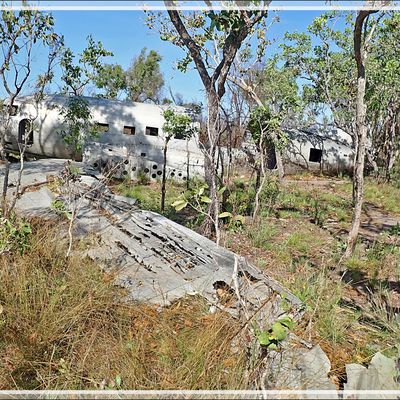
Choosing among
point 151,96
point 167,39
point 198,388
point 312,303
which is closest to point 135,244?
point 312,303

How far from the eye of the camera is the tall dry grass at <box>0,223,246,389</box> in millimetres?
2699

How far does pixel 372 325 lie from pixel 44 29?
5.66 metres

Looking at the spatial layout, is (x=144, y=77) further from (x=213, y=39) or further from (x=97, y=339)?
(x=97, y=339)

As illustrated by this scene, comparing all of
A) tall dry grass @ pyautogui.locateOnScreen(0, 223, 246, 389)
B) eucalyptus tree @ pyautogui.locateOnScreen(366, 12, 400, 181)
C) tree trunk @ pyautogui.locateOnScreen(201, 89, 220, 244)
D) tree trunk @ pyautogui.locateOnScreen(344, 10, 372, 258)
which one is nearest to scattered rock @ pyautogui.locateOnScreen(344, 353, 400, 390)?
tall dry grass @ pyautogui.locateOnScreen(0, 223, 246, 389)

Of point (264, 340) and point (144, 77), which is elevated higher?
point (144, 77)

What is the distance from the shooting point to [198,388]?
2615mm

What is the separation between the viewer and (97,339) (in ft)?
10.1

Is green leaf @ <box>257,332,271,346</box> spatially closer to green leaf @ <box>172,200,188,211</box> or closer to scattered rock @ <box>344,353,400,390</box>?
scattered rock @ <box>344,353,400,390</box>

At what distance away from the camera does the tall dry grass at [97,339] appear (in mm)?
2699

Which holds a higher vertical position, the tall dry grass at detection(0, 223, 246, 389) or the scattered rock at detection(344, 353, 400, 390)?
the tall dry grass at detection(0, 223, 246, 389)

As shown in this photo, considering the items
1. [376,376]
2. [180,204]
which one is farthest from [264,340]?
[180,204]

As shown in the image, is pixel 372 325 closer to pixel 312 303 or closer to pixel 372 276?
pixel 312 303

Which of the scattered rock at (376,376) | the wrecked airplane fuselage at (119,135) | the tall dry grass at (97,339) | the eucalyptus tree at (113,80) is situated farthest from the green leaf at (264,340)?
the eucalyptus tree at (113,80)

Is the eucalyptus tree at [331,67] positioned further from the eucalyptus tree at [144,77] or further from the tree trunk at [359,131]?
the eucalyptus tree at [144,77]
